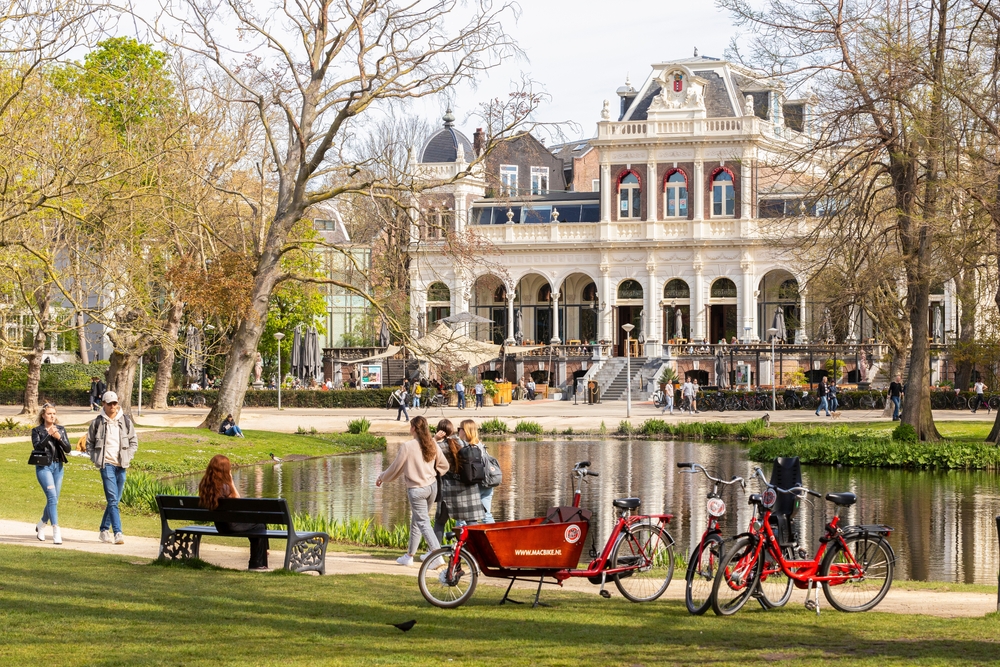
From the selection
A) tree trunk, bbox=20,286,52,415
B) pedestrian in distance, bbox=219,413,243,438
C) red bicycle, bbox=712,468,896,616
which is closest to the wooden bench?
red bicycle, bbox=712,468,896,616

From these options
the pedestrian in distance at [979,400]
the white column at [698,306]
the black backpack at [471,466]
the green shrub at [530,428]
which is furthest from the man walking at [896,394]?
the black backpack at [471,466]

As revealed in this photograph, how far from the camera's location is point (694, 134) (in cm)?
6675

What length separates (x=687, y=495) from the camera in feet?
75.0

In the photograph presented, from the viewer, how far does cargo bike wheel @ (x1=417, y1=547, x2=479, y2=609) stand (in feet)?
34.7

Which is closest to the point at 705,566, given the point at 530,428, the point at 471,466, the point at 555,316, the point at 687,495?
the point at 471,466

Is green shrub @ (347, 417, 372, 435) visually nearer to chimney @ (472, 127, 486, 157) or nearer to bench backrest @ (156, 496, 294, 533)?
bench backrest @ (156, 496, 294, 533)

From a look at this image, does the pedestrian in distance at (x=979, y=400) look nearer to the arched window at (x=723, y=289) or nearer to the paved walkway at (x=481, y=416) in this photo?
the paved walkway at (x=481, y=416)

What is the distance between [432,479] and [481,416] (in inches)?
1235

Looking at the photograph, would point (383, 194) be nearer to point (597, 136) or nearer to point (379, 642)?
point (379, 642)

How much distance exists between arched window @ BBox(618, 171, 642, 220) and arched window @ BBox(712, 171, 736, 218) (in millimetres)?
3992

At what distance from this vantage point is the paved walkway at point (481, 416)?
130 feet

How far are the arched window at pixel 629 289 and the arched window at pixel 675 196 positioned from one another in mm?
4198

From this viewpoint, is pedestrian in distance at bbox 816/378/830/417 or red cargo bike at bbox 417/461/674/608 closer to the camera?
red cargo bike at bbox 417/461/674/608

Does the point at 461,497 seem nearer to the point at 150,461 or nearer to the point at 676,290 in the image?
the point at 150,461
